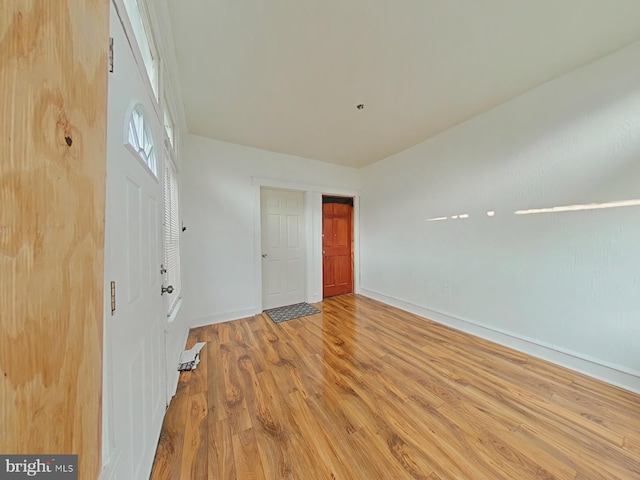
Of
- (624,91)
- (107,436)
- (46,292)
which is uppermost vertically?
(624,91)

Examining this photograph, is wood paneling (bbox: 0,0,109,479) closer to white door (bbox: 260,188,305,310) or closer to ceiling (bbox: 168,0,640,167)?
ceiling (bbox: 168,0,640,167)

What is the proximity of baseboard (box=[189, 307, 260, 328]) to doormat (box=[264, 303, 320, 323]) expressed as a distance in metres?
0.25

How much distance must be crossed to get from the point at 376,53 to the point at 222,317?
3.23 meters

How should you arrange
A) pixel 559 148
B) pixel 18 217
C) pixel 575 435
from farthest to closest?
pixel 559 148 → pixel 575 435 → pixel 18 217

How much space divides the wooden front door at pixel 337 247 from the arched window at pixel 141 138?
3028 millimetres

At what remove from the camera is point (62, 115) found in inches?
15.4

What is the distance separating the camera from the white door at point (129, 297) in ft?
2.38

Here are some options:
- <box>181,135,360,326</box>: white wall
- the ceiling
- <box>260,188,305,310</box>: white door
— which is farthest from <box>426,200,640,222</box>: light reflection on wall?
<box>181,135,360,326</box>: white wall

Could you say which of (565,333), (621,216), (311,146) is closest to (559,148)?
(621,216)

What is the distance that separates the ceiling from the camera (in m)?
1.32

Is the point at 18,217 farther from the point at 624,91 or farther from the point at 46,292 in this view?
the point at 624,91

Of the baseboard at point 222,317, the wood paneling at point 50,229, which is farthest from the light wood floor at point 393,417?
the wood paneling at point 50,229

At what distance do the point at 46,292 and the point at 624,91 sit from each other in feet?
10.6

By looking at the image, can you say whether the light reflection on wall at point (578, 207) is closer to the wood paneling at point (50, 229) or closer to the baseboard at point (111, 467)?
the wood paneling at point (50, 229)
